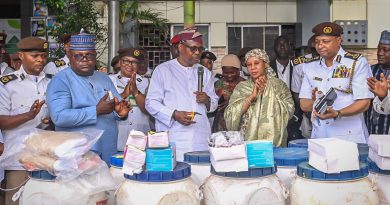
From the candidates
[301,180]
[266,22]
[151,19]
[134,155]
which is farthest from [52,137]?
[266,22]

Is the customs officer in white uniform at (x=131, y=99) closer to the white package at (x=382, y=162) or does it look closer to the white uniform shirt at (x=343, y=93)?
the white uniform shirt at (x=343, y=93)

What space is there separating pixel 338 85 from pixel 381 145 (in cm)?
124

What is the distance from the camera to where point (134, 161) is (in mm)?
1995

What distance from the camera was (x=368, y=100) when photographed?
3.17m

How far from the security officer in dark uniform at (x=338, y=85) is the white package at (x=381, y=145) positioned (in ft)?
2.90

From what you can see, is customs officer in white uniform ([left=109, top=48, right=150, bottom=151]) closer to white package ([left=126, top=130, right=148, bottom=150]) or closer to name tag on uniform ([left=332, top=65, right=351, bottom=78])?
name tag on uniform ([left=332, top=65, right=351, bottom=78])

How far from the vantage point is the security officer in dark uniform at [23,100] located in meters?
3.19

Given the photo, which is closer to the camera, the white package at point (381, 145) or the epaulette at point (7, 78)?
the white package at point (381, 145)

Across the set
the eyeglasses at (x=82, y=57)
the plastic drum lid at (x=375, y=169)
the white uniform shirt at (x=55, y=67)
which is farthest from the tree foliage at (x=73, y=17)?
the plastic drum lid at (x=375, y=169)

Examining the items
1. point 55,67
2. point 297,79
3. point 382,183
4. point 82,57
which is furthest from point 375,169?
point 55,67

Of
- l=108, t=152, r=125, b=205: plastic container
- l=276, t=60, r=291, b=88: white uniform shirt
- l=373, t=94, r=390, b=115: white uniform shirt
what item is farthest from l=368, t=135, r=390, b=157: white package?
l=276, t=60, r=291, b=88: white uniform shirt

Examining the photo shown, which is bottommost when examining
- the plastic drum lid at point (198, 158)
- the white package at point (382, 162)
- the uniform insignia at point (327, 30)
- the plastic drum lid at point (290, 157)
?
the plastic drum lid at point (198, 158)

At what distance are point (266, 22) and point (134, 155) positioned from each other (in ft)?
Result: 21.9

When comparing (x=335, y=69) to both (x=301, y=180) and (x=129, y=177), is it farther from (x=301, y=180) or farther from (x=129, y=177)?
(x=129, y=177)
